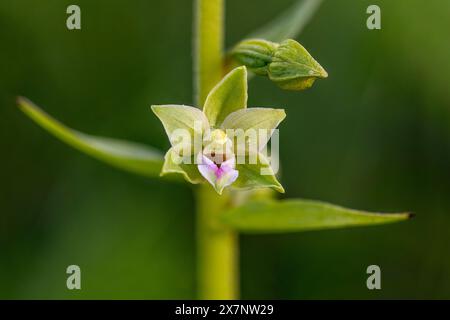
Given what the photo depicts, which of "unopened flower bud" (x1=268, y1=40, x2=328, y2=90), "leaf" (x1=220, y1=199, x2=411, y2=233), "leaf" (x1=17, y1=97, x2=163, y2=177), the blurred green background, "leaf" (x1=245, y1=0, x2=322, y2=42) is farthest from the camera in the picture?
the blurred green background

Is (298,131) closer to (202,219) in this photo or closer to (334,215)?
(202,219)

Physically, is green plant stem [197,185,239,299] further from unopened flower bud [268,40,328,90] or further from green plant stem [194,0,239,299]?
unopened flower bud [268,40,328,90]

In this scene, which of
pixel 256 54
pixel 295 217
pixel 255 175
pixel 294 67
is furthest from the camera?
pixel 295 217

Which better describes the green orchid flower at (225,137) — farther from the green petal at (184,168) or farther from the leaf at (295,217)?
the leaf at (295,217)

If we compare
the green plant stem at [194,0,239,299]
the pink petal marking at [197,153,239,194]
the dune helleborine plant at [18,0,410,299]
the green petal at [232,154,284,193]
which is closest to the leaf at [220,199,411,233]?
the dune helleborine plant at [18,0,410,299]

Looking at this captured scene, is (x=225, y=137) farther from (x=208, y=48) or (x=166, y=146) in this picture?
(x=166, y=146)

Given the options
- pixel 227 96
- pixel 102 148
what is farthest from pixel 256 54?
pixel 102 148
